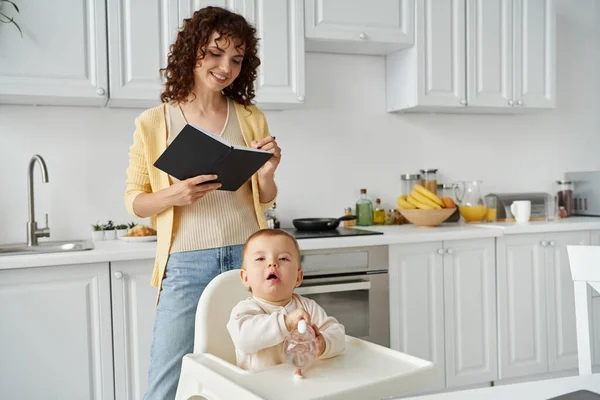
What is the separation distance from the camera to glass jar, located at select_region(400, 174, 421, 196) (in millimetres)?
3562

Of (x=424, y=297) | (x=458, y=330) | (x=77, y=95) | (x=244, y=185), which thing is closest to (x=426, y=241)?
(x=424, y=297)

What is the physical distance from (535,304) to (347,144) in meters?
1.32

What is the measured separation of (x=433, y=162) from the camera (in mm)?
3727

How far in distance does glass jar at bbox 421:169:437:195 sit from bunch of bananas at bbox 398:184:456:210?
0.58 feet

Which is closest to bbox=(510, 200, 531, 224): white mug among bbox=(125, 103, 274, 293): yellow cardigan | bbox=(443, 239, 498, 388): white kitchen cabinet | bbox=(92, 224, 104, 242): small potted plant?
bbox=(443, 239, 498, 388): white kitchen cabinet

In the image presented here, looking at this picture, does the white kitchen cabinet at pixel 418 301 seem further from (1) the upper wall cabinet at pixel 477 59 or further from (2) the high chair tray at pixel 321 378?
(2) the high chair tray at pixel 321 378

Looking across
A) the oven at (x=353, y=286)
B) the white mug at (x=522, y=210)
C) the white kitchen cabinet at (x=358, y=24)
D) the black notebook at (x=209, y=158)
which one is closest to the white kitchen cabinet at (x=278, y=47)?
the white kitchen cabinet at (x=358, y=24)

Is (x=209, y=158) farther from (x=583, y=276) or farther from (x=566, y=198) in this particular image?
(x=566, y=198)

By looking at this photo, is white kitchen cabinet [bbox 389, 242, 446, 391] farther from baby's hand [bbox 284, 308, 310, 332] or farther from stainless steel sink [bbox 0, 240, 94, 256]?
baby's hand [bbox 284, 308, 310, 332]

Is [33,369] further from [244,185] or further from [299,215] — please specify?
[299,215]

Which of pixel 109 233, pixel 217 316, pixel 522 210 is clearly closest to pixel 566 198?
pixel 522 210

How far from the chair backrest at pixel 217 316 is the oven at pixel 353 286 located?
45.9 inches

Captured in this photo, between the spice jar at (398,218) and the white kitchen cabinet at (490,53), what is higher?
the white kitchen cabinet at (490,53)

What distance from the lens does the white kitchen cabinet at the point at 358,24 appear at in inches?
120
